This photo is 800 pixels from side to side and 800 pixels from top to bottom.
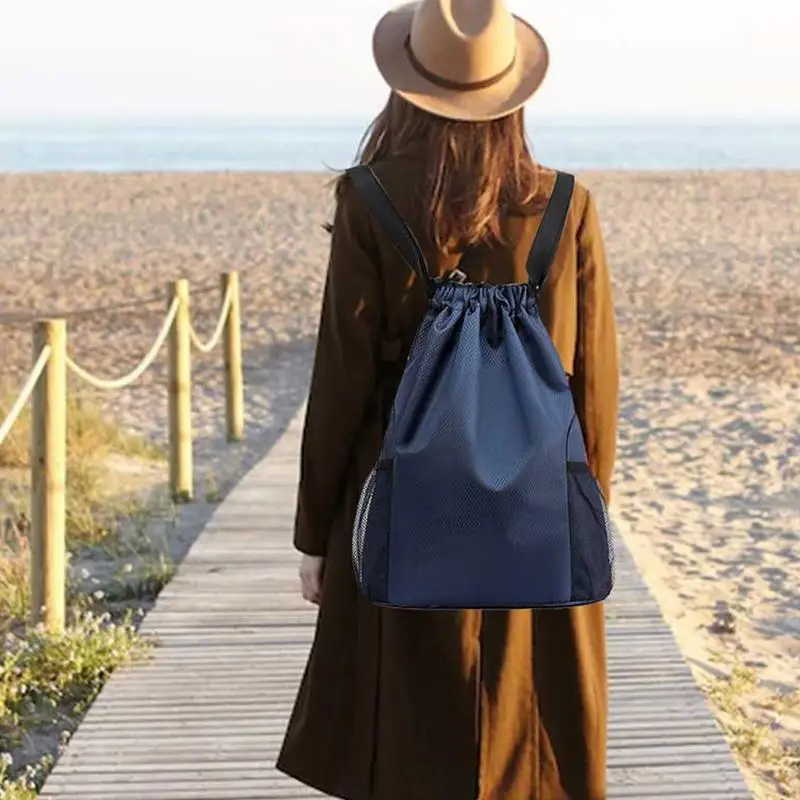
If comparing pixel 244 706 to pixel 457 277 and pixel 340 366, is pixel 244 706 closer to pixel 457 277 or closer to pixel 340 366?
pixel 340 366

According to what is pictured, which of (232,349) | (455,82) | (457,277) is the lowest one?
(457,277)

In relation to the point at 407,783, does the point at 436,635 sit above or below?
above

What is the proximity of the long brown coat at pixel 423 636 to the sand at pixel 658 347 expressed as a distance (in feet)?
5.05

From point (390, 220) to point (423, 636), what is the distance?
2.26 feet

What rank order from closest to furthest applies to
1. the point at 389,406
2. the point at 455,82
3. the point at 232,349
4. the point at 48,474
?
the point at 455,82 < the point at 389,406 < the point at 48,474 < the point at 232,349

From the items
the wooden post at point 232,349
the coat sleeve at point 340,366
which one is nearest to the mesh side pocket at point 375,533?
the coat sleeve at point 340,366

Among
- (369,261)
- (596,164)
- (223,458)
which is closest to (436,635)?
(369,261)

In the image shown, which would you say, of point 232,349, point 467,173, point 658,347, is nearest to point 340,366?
point 467,173

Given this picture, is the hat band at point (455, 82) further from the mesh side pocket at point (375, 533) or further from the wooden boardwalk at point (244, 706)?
the wooden boardwalk at point (244, 706)

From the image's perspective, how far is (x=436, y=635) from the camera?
2.27 metres

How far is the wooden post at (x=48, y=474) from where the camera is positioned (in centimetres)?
445

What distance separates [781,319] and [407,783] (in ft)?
42.4

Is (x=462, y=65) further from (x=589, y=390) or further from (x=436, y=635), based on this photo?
(x=436, y=635)

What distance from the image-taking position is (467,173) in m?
2.10
